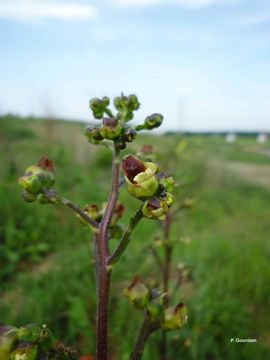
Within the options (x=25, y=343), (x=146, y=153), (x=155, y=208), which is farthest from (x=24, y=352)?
(x=146, y=153)

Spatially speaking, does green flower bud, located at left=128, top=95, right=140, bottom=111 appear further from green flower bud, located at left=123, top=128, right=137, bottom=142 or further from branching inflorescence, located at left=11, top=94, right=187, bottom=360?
green flower bud, located at left=123, top=128, right=137, bottom=142

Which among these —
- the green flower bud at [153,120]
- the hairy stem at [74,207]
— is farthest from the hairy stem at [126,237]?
the green flower bud at [153,120]

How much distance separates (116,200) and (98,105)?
12.6 inches

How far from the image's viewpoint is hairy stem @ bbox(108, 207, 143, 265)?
3.35ft

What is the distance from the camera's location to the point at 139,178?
957 mm

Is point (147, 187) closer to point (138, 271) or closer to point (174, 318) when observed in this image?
point (174, 318)

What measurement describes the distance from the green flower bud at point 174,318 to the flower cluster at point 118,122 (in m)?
0.50

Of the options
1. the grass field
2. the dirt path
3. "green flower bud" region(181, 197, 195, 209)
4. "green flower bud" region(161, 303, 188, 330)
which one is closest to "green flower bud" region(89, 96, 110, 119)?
the grass field

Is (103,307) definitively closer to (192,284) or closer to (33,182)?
(33,182)

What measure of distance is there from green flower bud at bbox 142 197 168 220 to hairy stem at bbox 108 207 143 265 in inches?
1.3

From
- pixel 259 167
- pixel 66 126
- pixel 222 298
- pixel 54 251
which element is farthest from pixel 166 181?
pixel 66 126

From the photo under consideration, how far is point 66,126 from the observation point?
18.0m

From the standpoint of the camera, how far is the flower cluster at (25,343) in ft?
3.28

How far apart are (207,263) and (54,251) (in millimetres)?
2070
